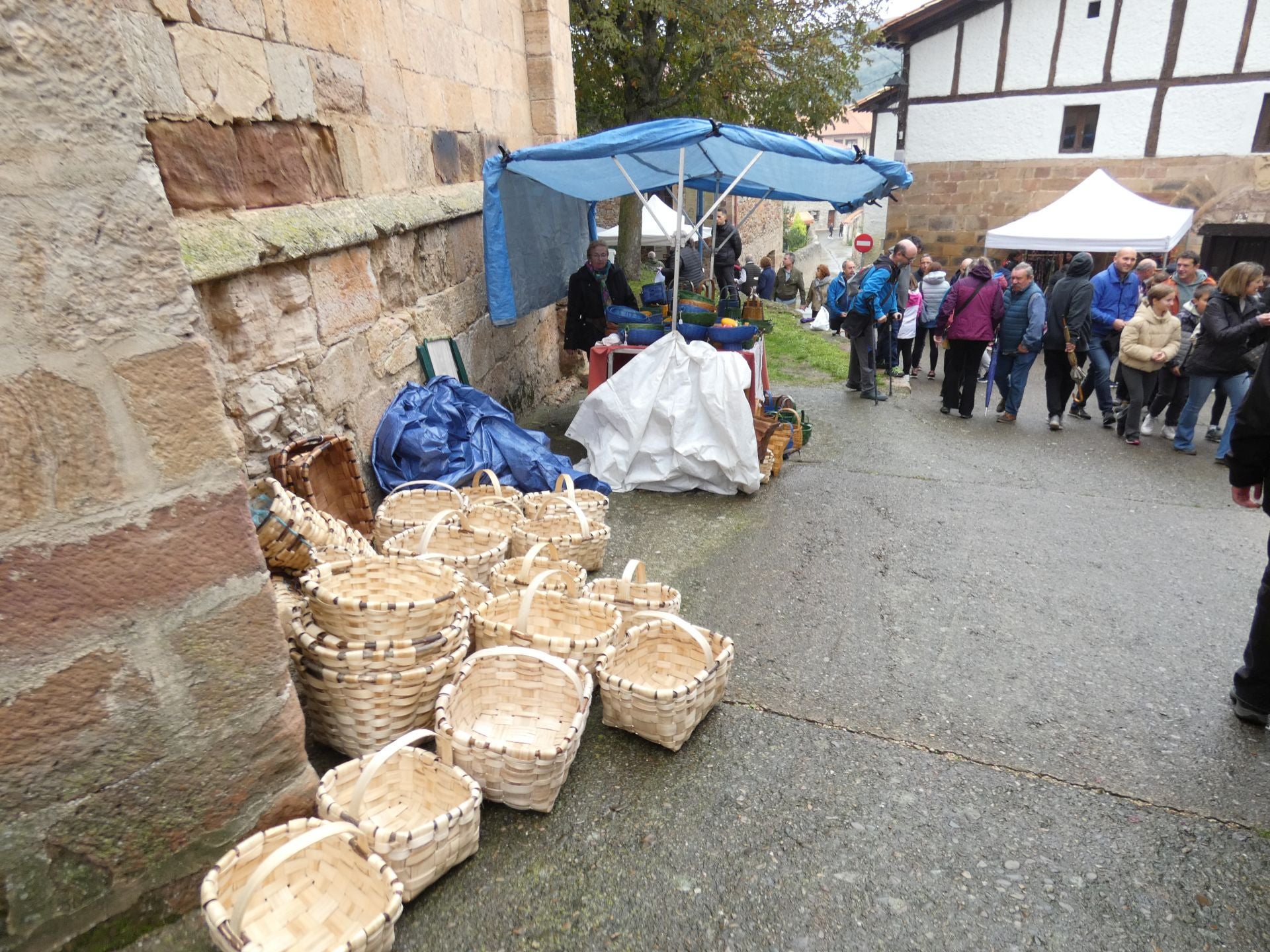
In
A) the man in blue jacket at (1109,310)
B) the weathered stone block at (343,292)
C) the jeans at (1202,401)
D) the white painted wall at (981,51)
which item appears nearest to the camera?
the weathered stone block at (343,292)

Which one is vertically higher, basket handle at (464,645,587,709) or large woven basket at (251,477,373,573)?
large woven basket at (251,477,373,573)

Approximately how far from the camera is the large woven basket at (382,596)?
231 centimetres

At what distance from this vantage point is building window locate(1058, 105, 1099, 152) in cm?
1304

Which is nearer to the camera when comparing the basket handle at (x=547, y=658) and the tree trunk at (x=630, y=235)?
the basket handle at (x=547, y=658)

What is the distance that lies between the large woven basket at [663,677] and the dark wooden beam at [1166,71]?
47.7 feet

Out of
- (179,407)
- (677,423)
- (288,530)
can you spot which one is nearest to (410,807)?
(288,530)

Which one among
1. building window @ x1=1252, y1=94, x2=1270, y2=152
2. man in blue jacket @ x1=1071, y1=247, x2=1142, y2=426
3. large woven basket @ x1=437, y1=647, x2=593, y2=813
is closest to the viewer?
large woven basket @ x1=437, y1=647, x2=593, y2=813

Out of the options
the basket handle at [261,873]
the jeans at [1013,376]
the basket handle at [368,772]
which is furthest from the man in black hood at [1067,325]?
the basket handle at [261,873]

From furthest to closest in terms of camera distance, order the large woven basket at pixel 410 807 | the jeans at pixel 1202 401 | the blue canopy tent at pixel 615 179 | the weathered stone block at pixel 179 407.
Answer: the jeans at pixel 1202 401 → the blue canopy tent at pixel 615 179 → the large woven basket at pixel 410 807 → the weathered stone block at pixel 179 407

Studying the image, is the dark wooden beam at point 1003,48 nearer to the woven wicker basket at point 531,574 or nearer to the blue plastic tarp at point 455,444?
the blue plastic tarp at point 455,444

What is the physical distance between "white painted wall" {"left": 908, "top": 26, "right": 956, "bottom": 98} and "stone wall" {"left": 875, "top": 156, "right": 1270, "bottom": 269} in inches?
52.5

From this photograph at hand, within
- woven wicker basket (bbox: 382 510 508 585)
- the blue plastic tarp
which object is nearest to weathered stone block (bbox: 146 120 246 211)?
the blue plastic tarp

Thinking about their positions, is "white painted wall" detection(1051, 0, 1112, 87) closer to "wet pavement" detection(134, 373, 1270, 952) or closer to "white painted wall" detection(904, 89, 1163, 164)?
"white painted wall" detection(904, 89, 1163, 164)

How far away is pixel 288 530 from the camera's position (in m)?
2.66
